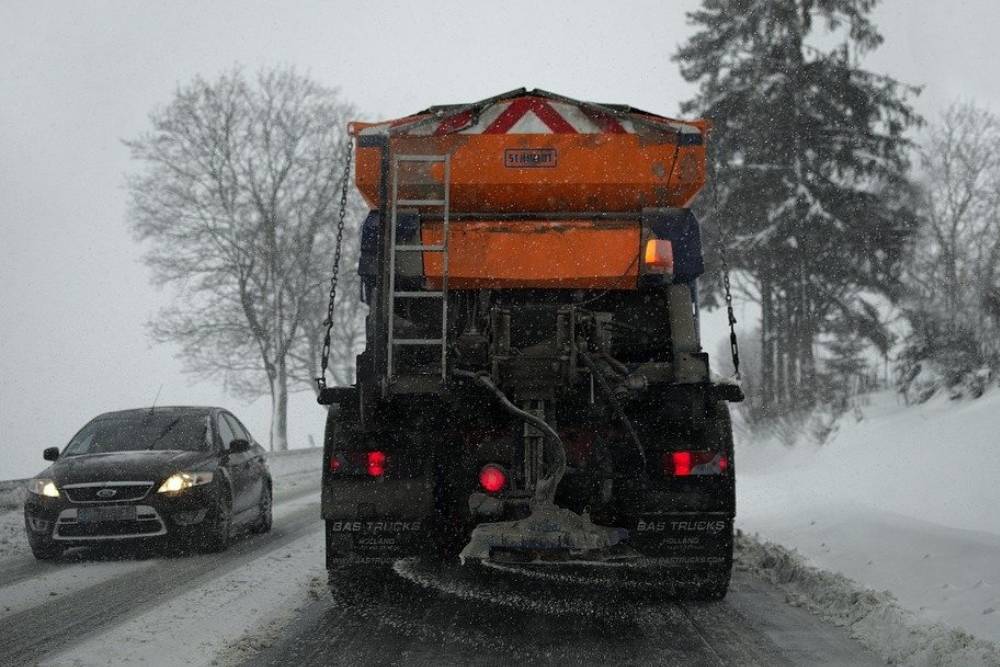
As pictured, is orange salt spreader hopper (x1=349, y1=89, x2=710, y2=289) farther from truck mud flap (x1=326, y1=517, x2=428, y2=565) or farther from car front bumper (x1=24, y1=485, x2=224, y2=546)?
car front bumper (x1=24, y1=485, x2=224, y2=546)

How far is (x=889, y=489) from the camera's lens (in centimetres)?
1205

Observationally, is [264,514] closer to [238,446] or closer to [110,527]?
[238,446]

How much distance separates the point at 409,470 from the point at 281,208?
31.8m

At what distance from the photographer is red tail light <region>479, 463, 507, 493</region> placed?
643 centimetres

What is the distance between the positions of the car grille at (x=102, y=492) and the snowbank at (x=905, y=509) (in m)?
5.65

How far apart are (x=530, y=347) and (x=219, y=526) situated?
16.7 feet

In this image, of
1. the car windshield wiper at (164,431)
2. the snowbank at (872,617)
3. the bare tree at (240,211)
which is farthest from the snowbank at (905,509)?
the bare tree at (240,211)

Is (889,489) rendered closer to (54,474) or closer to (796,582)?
(796,582)

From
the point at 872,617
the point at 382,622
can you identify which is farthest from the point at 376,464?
the point at 872,617

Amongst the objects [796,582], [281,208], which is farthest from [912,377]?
[281,208]

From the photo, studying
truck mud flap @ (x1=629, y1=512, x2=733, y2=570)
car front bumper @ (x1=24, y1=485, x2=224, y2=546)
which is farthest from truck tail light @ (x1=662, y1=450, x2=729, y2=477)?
car front bumper @ (x1=24, y1=485, x2=224, y2=546)

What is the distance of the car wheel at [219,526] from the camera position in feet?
33.3

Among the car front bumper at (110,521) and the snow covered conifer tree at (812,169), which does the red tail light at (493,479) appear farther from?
the snow covered conifer tree at (812,169)

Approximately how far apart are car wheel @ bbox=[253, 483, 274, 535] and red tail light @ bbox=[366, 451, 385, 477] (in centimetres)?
557
